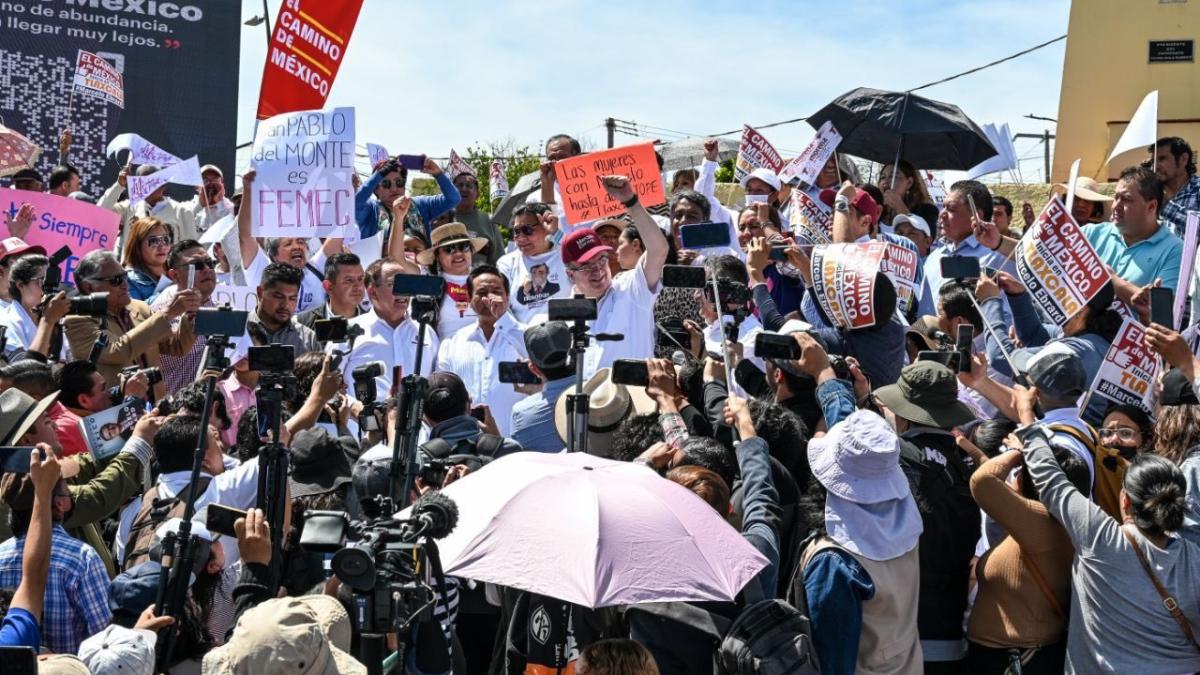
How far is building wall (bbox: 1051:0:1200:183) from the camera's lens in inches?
701

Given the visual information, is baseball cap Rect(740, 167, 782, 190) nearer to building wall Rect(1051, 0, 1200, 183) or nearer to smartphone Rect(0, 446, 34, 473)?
building wall Rect(1051, 0, 1200, 183)

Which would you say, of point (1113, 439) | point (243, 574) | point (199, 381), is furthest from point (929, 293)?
point (243, 574)

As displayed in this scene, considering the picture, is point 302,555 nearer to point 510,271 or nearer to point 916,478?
point 916,478

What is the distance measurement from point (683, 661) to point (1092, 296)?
2962 millimetres

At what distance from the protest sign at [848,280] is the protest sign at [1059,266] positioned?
28.0 inches

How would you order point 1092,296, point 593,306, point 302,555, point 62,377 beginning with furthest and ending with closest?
point 62,377 → point 1092,296 → point 593,306 → point 302,555

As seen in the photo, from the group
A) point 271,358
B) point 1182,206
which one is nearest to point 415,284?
point 271,358

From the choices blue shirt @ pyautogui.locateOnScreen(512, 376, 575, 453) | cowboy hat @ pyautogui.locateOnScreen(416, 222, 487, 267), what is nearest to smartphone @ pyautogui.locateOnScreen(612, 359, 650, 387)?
blue shirt @ pyautogui.locateOnScreen(512, 376, 575, 453)

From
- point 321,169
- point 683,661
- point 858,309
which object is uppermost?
point 321,169

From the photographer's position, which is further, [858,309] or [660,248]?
[660,248]

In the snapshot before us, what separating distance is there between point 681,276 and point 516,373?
86 centimetres

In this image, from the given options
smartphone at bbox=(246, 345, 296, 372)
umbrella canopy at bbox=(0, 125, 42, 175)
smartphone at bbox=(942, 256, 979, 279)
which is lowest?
smartphone at bbox=(246, 345, 296, 372)

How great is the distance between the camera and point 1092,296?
6645 mm

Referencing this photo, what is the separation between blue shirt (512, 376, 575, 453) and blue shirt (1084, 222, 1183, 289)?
309 centimetres
